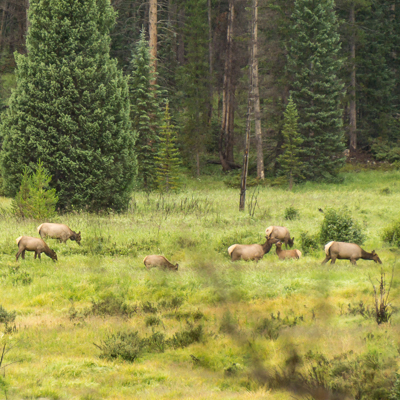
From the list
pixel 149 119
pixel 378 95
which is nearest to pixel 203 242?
pixel 149 119

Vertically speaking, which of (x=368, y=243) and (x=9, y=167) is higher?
(x=9, y=167)

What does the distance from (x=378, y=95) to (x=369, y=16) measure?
7891mm

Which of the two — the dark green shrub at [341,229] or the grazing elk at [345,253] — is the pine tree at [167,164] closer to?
the dark green shrub at [341,229]

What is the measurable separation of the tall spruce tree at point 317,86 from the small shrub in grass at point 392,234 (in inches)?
688

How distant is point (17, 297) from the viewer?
404 inches

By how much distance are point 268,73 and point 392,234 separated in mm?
29748

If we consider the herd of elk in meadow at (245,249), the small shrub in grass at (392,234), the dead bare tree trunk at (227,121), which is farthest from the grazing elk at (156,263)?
the dead bare tree trunk at (227,121)

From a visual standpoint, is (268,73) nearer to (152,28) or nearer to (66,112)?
(152,28)

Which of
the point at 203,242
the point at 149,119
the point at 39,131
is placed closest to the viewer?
the point at 203,242

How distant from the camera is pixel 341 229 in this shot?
13898 mm

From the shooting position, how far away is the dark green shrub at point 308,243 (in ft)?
46.8

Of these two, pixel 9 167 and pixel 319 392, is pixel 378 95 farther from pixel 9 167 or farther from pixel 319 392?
pixel 319 392

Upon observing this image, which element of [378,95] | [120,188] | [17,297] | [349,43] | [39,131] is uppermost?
[349,43]

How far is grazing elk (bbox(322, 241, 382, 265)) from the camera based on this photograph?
37.8 ft
